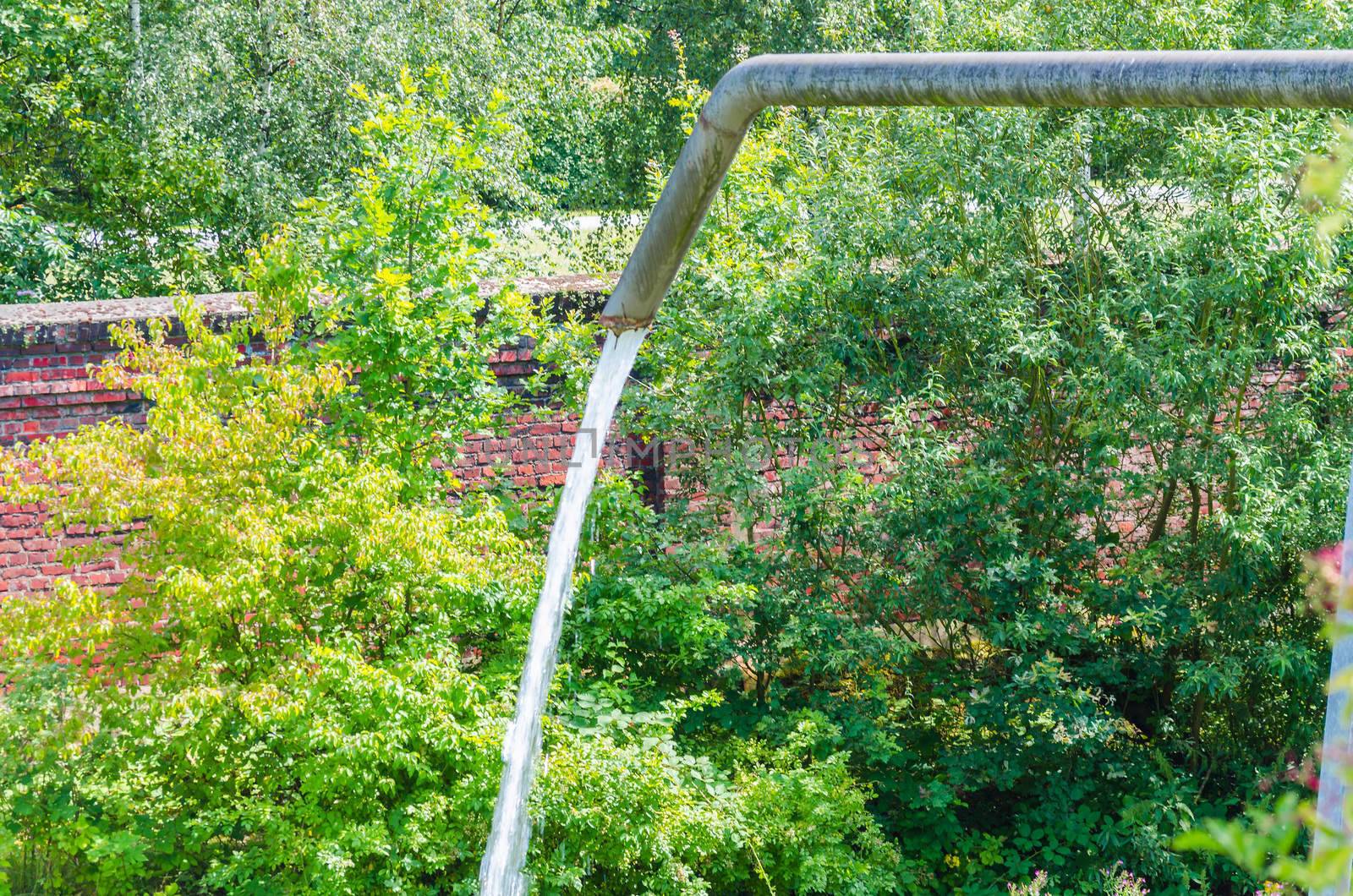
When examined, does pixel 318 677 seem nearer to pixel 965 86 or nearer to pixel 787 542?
pixel 787 542

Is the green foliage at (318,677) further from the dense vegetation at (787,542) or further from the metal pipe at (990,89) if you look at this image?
the metal pipe at (990,89)

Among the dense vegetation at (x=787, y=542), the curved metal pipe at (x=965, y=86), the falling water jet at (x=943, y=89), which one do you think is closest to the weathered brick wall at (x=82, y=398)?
the dense vegetation at (x=787, y=542)

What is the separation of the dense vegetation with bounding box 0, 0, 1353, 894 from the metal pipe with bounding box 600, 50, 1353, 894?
233 centimetres

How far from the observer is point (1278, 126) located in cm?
496

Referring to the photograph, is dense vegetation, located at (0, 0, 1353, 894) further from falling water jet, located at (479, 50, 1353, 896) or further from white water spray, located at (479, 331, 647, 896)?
falling water jet, located at (479, 50, 1353, 896)

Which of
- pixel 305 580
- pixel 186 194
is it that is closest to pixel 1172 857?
pixel 305 580

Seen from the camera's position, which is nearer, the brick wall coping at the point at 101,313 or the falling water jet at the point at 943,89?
the falling water jet at the point at 943,89

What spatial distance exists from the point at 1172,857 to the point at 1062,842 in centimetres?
52

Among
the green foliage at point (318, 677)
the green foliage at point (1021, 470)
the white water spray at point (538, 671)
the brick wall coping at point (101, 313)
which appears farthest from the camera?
the brick wall coping at point (101, 313)

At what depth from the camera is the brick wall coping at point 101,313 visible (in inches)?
253

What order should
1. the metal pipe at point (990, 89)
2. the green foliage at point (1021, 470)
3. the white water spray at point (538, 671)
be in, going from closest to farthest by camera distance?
the metal pipe at point (990, 89) → the white water spray at point (538, 671) → the green foliage at point (1021, 470)

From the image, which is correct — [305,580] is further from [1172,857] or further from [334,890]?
[1172,857]

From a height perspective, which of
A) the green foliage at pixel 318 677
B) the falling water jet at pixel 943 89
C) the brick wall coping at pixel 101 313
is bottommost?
the green foliage at pixel 318 677

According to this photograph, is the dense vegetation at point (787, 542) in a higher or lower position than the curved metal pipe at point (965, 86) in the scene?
lower
